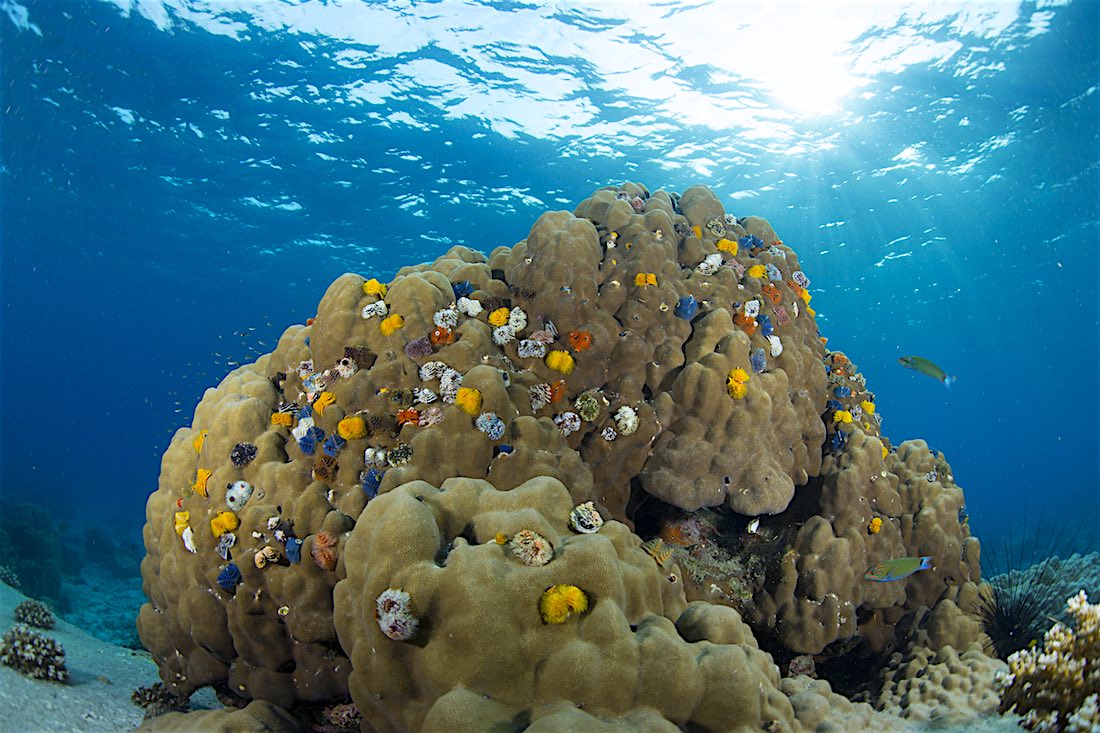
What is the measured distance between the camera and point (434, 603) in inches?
146

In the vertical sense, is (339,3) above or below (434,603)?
above

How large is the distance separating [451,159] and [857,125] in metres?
18.5

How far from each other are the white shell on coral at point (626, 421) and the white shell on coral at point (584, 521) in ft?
6.84


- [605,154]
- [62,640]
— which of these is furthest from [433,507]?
[605,154]

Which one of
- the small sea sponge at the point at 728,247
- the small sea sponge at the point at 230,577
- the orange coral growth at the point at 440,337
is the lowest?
the small sea sponge at the point at 230,577

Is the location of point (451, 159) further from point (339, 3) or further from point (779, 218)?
point (779, 218)

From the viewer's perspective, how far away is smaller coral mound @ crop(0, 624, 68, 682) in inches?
245

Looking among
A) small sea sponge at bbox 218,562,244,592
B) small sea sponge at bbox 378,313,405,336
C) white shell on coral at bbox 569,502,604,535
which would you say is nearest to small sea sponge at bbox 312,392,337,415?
small sea sponge at bbox 378,313,405,336

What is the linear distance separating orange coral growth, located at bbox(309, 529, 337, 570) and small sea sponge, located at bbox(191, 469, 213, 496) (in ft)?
5.49

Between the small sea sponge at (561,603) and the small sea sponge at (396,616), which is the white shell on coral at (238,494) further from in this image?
the small sea sponge at (561,603)

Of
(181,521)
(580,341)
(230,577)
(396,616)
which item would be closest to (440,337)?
(580,341)

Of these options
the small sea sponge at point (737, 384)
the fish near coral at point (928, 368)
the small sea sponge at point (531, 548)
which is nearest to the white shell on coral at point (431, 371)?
the small sea sponge at point (531, 548)

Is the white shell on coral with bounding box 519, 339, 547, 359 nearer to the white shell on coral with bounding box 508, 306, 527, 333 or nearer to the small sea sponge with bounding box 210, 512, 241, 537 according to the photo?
the white shell on coral with bounding box 508, 306, 527, 333

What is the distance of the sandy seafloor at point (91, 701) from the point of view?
4758 millimetres
